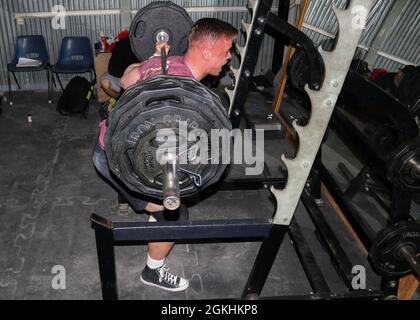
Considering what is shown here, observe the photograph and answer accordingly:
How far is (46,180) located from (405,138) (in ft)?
9.28

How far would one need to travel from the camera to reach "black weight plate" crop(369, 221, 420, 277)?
2061mm

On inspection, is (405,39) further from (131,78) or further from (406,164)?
(131,78)

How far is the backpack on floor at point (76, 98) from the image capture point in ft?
15.4

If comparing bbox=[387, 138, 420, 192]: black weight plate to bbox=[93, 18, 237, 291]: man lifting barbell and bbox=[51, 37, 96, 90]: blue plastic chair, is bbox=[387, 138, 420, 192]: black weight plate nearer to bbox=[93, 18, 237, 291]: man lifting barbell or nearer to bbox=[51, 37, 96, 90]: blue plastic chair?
bbox=[93, 18, 237, 291]: man lifting barbell

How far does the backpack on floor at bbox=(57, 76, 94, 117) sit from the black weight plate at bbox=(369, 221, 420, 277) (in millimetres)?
3608

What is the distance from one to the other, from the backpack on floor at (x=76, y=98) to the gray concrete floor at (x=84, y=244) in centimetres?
77

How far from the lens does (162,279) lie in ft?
8.41

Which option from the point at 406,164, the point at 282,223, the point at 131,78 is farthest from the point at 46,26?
A: the point at 406,164

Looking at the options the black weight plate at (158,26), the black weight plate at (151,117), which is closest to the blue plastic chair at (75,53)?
the black weight plate at (158,26)

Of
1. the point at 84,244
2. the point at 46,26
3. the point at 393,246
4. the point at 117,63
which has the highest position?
the point at 393,246

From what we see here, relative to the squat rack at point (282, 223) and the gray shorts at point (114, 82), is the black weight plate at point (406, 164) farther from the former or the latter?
the gray shorts at point (114, 82)

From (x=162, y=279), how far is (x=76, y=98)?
2.92 m

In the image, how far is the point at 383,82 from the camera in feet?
10.7

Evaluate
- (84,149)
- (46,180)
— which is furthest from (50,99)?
(46,180)
